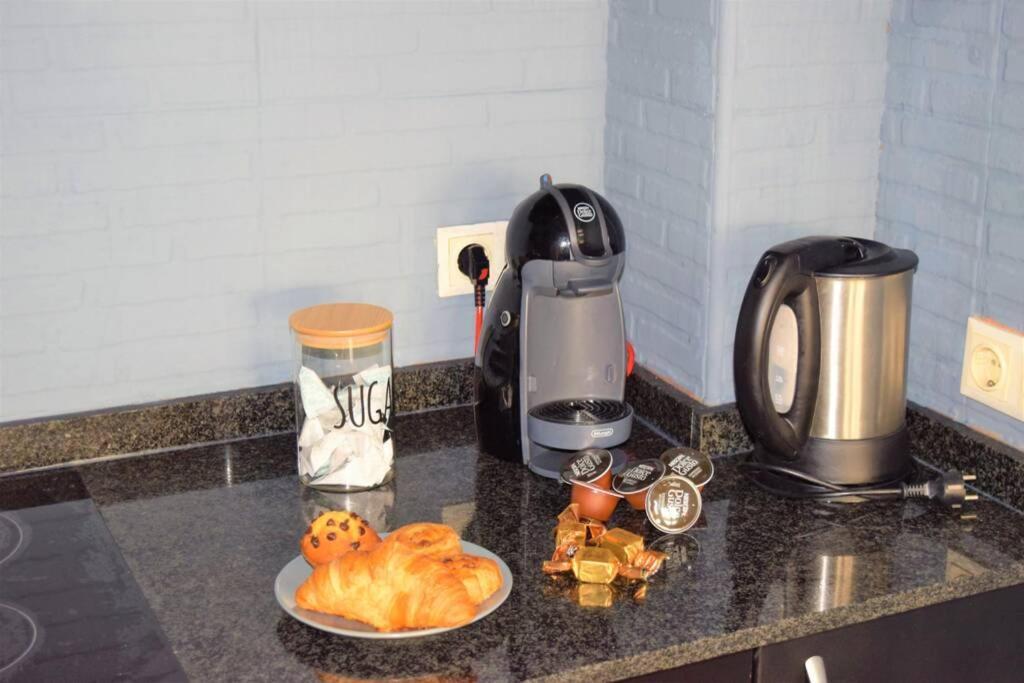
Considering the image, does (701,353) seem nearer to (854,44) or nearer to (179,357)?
(854,44)

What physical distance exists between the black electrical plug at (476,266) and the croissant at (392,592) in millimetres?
549

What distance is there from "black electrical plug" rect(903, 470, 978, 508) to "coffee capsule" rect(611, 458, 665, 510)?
0.29 m

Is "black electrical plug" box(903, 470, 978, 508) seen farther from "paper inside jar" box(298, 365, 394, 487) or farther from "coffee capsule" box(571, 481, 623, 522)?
"paper inside jar" box(298, 365, 394, 487)

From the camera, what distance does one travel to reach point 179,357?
166 cm

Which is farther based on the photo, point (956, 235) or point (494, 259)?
point (494, 259)

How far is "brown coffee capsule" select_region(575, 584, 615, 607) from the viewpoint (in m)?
1.30

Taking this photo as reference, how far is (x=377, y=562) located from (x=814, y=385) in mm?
535

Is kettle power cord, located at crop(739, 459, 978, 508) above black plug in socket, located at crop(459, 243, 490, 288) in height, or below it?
below

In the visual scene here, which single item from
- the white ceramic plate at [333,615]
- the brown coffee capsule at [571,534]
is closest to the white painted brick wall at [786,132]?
the brown coffee capsule at [571,534]

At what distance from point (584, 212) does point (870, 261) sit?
32 centimetres

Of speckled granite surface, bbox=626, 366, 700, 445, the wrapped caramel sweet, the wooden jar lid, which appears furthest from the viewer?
speckled granite surface, bbox=626, 366, 700, 445

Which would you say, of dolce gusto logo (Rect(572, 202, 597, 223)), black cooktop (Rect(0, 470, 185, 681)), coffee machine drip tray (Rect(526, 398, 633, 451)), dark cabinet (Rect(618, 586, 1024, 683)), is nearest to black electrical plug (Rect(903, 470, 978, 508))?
dark cabinet (Rect(618, 586, 1024, 683))

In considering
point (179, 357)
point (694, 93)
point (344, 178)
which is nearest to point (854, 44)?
point (694, 93)

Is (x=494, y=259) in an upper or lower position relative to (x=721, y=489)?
upper
